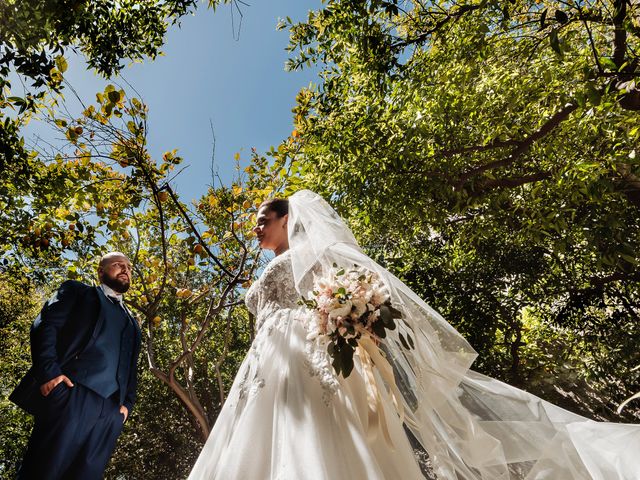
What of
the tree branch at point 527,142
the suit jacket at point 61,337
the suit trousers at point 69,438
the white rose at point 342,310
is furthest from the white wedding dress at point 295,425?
the tree branch at point 527,142

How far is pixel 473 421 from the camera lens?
5.72 ft

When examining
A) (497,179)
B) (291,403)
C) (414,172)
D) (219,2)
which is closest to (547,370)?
(497,179)

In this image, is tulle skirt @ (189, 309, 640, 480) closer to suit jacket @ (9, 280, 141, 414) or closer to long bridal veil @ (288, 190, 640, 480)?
long bridal veil @ (288, 190, 640, 480)

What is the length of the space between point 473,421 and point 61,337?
2.52m

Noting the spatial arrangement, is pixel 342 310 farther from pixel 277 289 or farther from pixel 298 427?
pixel 277 289

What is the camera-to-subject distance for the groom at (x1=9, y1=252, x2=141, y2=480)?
6.91ft

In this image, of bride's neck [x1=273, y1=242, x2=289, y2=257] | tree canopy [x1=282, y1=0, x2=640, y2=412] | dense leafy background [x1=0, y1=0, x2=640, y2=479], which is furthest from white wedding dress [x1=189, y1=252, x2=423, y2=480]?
tree canopy [x1=282, y1=0, x2=640, y2=412]

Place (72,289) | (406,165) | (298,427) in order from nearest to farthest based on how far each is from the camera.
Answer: (298,427), (72,289), (406,165)

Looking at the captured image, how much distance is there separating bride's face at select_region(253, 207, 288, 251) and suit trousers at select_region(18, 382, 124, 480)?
4.75 ft

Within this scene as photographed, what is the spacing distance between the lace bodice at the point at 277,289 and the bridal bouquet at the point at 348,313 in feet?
1.58

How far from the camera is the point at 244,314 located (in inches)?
304

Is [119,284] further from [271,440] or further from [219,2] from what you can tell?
[219,2]

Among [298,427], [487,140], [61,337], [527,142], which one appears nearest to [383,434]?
[298,427]

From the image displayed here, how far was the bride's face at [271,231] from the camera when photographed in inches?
109
